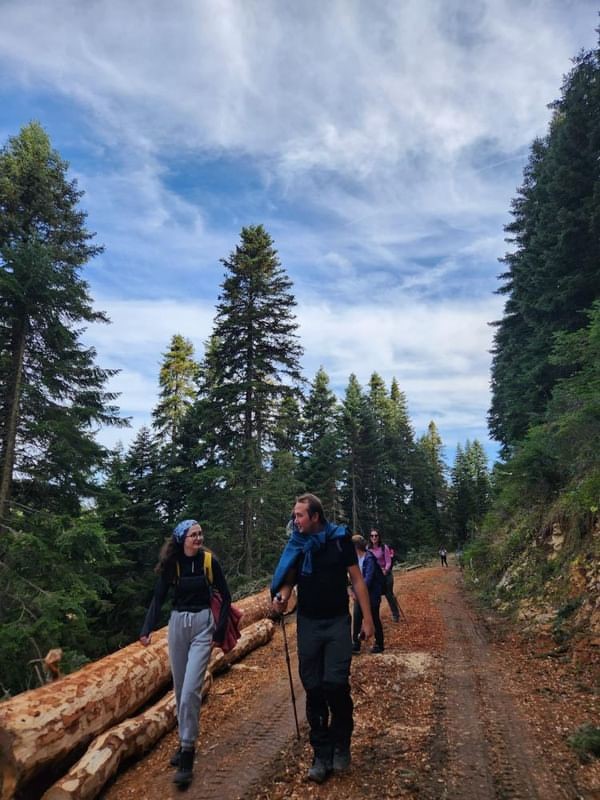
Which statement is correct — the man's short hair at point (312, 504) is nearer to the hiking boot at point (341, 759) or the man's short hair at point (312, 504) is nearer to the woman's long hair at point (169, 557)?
the woman's long hair at point (169, 557)

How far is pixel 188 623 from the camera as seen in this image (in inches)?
172

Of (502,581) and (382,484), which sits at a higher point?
(382,484)

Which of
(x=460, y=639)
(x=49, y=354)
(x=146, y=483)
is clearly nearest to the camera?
(x=460, y=639)

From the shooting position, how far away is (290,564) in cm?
413

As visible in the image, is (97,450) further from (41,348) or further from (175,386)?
(175,386)

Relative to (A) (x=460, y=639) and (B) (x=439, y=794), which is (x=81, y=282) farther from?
(B) (x=439, y=794)

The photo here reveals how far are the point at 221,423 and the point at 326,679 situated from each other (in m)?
18.1

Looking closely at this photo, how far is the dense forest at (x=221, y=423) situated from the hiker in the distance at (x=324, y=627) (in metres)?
4.23

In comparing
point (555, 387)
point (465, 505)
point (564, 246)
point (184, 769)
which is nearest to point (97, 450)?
point (184, 769)

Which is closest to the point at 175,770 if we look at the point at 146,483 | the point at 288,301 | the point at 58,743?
the point at 58,743

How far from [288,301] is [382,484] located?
26.8 metres

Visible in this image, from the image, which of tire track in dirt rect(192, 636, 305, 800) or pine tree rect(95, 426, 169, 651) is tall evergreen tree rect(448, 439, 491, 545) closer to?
pine tree rect(95, 426, 169, 651)

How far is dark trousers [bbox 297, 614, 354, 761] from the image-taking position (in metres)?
3.81

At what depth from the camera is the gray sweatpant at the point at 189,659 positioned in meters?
4.16
